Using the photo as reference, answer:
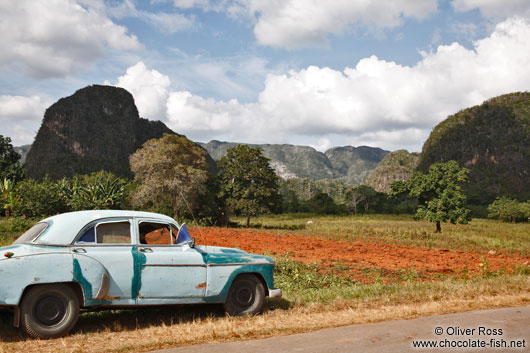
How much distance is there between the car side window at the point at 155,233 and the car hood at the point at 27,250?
3.92ft

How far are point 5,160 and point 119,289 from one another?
2467 inches

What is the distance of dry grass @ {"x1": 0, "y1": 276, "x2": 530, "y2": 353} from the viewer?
5.45 meters

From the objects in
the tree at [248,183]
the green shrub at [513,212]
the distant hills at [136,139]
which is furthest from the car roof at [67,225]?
the distant hills at [136,139]

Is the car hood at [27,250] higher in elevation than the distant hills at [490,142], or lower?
lower

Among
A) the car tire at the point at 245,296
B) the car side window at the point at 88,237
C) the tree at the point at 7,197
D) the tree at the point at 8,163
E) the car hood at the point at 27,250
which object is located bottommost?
the car tire at the point at 245,296

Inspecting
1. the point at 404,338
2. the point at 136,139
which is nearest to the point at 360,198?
the point at 404,338

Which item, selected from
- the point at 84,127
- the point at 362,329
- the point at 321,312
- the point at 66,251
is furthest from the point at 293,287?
the point at 84,127

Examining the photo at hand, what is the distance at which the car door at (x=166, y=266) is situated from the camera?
6344 millimetres

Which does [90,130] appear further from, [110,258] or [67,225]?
[110,258]

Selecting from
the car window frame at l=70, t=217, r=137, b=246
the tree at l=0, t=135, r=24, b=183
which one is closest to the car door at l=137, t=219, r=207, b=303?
the car window frame at l=70, t=217, r=137, b=246

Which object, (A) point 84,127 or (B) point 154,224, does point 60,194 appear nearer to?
(B) point 154,224

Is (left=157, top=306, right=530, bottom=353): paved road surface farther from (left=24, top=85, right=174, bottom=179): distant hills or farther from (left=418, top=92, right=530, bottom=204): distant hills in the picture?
(left=24, top=85, right=174, bottom=179): distant hills

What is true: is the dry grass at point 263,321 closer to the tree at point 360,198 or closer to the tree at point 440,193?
the tree at point 440,193

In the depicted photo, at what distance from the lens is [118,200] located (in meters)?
40.7
